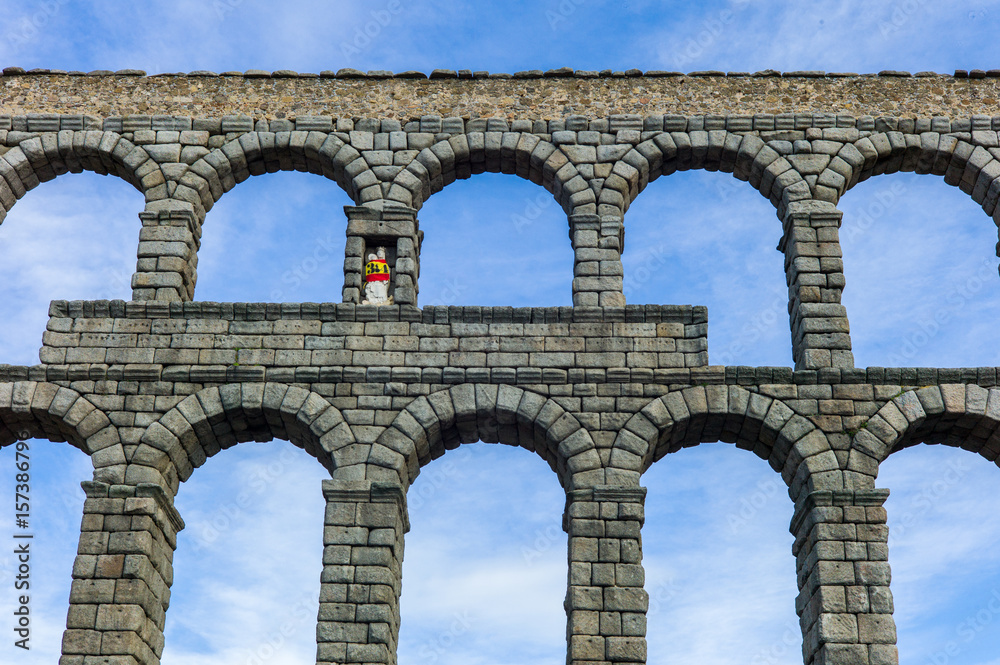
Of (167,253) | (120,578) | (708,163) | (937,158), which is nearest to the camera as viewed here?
(120,578)

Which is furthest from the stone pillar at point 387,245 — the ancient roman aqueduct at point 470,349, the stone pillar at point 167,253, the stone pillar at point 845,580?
the stone pillar at point 845,580

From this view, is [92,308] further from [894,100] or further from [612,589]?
[894,100]

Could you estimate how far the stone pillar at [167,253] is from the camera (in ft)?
51.9

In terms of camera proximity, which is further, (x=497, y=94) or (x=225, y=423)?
(x=497, y=94)

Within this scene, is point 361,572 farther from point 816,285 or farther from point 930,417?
point 930,417

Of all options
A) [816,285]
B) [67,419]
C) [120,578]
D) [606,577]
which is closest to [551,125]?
[816,285]

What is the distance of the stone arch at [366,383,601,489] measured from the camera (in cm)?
1445

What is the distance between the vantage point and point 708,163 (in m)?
17.1

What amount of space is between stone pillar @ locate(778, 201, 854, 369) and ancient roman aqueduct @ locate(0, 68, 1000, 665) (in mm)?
44

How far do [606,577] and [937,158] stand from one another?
804 centimetres

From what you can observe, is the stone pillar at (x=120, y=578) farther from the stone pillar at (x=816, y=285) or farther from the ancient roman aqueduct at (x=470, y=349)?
the stone pillar at (x=816, y=285)

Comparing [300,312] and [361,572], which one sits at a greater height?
[300,312]

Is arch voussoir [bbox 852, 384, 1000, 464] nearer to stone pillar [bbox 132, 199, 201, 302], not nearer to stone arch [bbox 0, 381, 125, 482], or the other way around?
stone pillar [bbox 132, 199, 201, 302]

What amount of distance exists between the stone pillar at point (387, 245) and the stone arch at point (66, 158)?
314 cm
